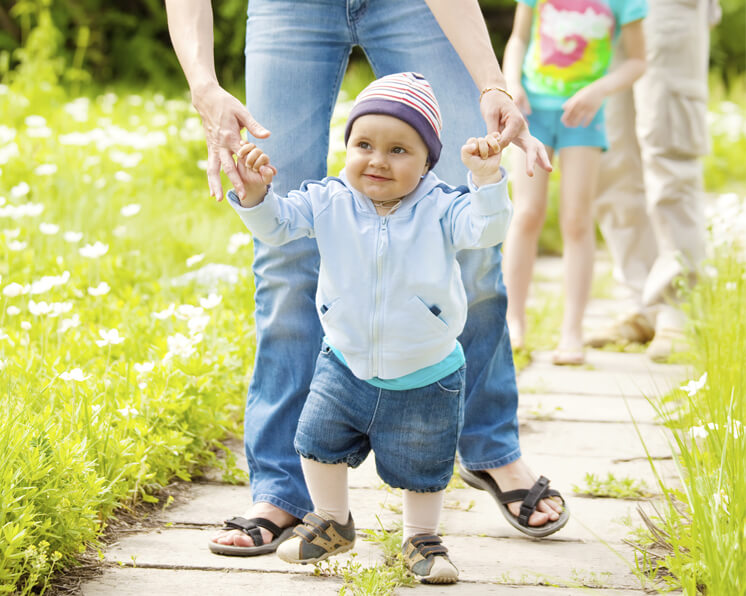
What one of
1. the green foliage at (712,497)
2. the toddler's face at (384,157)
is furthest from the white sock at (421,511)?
the toddler's face at (384,157)

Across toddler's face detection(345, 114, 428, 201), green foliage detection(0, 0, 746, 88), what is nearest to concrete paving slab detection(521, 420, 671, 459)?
toddler's face detection(345, 114, 428, 201)

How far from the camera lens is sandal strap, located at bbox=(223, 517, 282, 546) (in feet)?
7.98

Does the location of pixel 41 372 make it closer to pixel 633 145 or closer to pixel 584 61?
pixel 584 61

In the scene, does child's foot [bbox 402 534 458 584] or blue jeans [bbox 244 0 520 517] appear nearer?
child's foot [bbox 402 534 458 584]

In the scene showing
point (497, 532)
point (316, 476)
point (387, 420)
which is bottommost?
point (497, 532)

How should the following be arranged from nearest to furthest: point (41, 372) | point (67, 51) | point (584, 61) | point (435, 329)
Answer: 1. point (435, 329)
2. point (41, 372)
3. point (584, 61)
4. point (67, 51)

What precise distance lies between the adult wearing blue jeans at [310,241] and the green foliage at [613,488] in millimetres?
302

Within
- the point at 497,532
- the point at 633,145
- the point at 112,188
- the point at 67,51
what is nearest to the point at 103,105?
→ the point at 112,188

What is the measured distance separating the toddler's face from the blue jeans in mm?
361

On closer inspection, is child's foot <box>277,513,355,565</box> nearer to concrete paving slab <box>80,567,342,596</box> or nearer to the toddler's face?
concrete paving slab <box>80,567,342,596</box>

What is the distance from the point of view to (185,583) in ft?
7.23

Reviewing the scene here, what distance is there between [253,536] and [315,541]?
0.75 ft

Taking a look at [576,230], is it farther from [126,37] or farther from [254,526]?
[126,37]

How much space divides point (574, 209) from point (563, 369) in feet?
2.23
